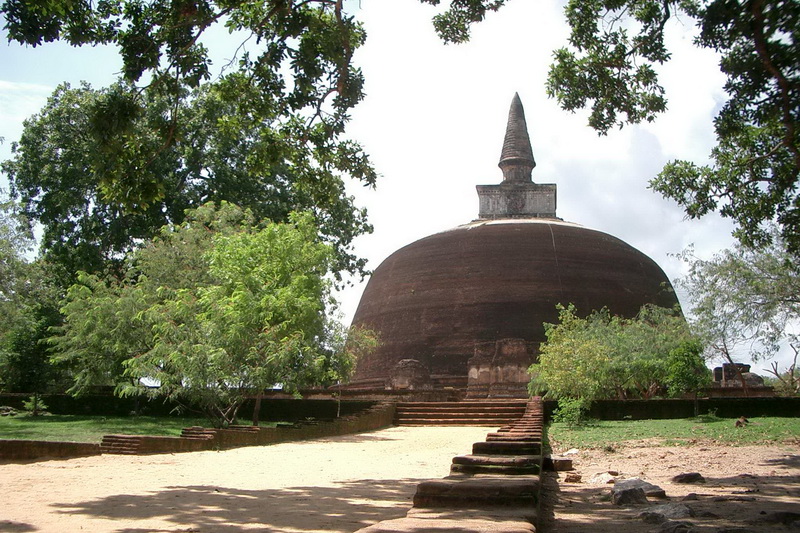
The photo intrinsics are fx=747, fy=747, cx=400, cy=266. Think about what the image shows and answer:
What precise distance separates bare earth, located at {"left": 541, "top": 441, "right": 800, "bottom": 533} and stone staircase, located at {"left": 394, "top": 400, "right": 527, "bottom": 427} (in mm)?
6875

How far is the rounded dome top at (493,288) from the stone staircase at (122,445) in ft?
60.3

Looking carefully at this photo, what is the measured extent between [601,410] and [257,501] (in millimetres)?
14297

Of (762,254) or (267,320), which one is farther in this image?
(762,254)

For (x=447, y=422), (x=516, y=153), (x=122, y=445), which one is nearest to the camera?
(x=122, y=445)

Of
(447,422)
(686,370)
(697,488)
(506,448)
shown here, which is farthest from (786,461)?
(447,422)

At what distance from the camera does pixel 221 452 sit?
398 inches

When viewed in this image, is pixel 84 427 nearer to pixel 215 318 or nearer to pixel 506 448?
pixel 215 318

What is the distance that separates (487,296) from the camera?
1131 inches

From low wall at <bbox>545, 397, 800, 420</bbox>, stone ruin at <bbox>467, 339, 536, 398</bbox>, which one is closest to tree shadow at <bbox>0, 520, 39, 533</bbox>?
low wall at <bbox>545, 397, 800, 420</bbox>

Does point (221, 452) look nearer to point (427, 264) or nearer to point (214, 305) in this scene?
point (214, 305)

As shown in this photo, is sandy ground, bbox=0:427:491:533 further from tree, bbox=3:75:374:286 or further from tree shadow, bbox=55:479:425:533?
tree, bbox=3:75:374:286

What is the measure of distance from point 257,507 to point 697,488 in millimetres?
3566

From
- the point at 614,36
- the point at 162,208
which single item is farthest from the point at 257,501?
the point at 162,208

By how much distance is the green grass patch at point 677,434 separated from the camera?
11164mm
